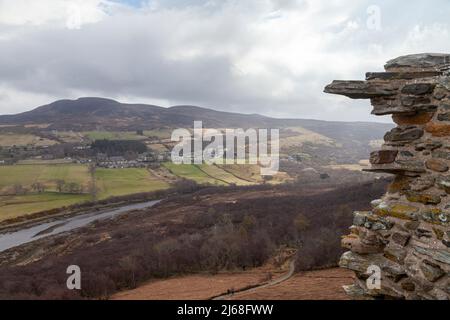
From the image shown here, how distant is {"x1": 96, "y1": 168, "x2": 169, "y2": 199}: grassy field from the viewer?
72688mm

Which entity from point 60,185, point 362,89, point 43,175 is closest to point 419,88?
point 362,89

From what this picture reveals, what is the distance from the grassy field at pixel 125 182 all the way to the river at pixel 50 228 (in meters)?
8.80

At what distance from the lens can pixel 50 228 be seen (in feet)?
166

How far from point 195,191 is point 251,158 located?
125 feet

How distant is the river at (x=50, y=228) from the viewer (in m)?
44.9

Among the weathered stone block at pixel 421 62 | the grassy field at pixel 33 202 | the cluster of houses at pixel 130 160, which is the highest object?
the weathered stone block at pixel 421 62

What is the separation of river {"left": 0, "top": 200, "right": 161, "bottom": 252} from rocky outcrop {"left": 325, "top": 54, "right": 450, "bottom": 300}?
4265 centimetres

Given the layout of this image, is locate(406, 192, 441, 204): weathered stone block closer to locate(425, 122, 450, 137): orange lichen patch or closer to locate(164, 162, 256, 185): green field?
locate(425, 122, 450, 137): orange lichen patch

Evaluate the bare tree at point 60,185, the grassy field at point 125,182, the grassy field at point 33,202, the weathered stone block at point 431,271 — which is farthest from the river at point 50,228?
the weathered stone block at point 431,271

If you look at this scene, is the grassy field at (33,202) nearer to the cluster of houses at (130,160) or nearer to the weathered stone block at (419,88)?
the cluster of houses at (130,160)

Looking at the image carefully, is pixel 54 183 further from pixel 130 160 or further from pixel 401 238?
pixel 401 238

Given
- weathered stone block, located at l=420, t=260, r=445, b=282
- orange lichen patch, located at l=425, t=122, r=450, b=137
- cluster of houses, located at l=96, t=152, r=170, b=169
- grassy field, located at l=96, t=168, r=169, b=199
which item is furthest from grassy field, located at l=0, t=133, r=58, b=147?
weathered stone block, located at l=420, t=260, r=445, b=282

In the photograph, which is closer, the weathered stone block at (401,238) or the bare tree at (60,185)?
the weathered stone block at (401,238)

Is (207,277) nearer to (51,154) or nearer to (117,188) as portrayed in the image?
(117,188)
